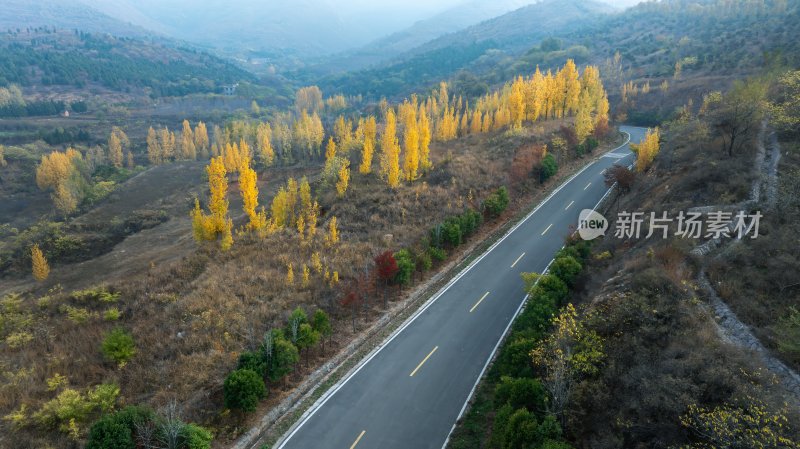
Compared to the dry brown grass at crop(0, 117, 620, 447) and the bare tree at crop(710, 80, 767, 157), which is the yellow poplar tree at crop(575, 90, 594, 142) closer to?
the dry brown grass at crop(0, 117, 620, 447)

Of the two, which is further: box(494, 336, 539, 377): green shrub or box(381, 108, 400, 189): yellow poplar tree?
box(381, 108, 400, 189): yellow poplar tree

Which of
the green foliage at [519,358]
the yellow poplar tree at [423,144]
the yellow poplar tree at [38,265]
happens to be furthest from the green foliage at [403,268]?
the yellow poplar tree at [38,265]

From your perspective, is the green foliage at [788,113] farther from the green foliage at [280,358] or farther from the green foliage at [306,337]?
the green foliage at [280,358]

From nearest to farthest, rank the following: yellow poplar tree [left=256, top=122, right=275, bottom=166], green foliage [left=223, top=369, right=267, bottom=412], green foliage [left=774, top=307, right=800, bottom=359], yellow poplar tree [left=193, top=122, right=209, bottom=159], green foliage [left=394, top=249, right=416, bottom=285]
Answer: green foliage [left=774, top=307, right=800, bottom=359] → green foliage [left=223, top=369, right=267, bottom=412] → green foliage [left=394, top=249, right=416, bottom=285] → yellow poplar tree [left=256, top=122, right=275, bottom=166] → yellow poplar tree [left=193, top=122, right=209, bottom=159]

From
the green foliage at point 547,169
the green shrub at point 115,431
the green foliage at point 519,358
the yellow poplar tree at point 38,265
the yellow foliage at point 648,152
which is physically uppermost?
the yellow foliage at point 648,152

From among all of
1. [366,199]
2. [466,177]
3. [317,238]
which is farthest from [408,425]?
[466,177]

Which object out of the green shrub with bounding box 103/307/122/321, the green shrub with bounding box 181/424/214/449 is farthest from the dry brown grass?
the green shrub with bounding box 181/424/214/449

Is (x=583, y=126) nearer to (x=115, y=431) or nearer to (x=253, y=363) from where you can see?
(x=253, y=363)
